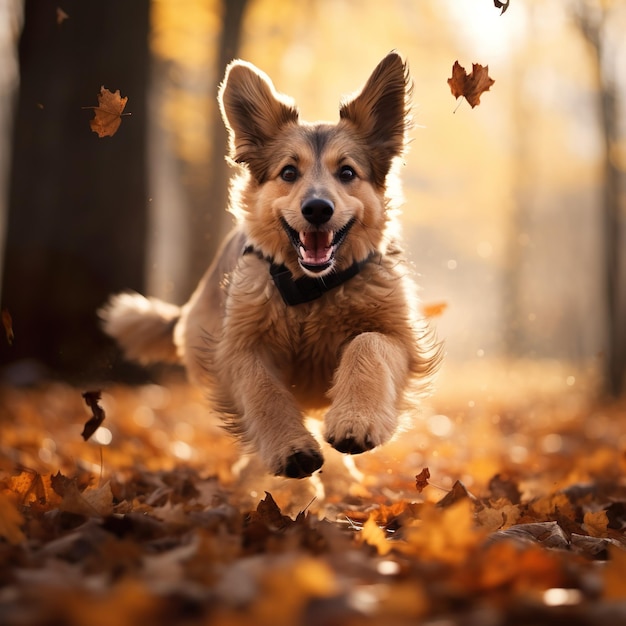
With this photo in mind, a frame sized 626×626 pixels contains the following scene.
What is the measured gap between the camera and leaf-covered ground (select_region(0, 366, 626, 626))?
5.60ft

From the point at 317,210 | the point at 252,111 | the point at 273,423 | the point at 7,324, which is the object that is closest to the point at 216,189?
the point at 252,111

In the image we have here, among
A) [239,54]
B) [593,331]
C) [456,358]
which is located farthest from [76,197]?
[593,331]

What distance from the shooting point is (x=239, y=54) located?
Answer: 12820 millimetres

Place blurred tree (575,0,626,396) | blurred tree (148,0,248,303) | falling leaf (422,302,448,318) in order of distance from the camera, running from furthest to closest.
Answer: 1. blurred tree (575,0,626,396)
2. blurred tree (148,0,248,303)
3. falling leaf (422,302,448,318)

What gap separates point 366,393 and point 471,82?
171 cm

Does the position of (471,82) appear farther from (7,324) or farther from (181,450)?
(181,450)

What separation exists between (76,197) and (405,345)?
22.1 feet

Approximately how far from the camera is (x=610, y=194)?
1394cm

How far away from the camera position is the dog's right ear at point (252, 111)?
4.36m

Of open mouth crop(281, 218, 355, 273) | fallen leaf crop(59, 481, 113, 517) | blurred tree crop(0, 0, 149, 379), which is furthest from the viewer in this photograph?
blurred tree crop(0, 0, 149, 379)

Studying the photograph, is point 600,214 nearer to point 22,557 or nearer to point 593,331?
point 593,331

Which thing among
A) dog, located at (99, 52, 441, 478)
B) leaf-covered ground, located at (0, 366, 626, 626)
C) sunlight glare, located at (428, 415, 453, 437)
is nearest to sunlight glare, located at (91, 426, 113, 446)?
leaf-covered ground, located at (0, 366, 626, 626)

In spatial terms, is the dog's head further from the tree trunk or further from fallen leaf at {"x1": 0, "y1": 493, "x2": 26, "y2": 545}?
the tree trunk

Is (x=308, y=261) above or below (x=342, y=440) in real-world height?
above
